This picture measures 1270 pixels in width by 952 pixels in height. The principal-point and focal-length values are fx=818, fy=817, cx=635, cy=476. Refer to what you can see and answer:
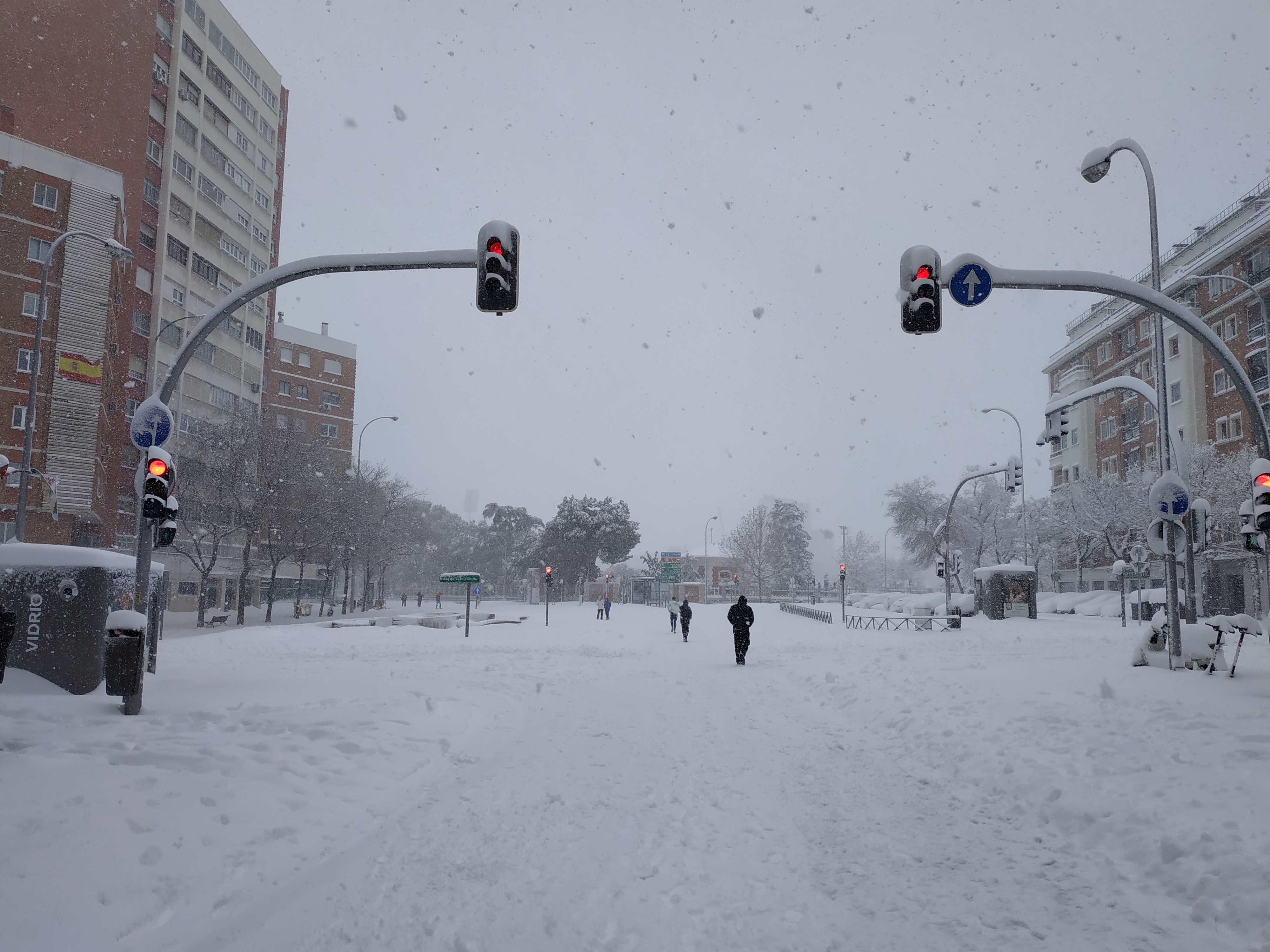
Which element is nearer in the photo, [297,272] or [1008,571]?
[297,272]

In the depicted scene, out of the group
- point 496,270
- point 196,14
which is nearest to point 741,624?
point 496,270

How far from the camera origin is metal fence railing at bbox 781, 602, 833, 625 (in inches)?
1543

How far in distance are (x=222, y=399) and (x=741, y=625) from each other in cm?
4566

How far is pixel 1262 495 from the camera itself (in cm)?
1080

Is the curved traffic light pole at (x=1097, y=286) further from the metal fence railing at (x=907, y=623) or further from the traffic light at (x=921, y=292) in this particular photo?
the metal fence railing at (x=907, y=623)

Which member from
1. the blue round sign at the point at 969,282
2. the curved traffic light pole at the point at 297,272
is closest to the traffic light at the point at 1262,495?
the blue round sign at the point at 969,282

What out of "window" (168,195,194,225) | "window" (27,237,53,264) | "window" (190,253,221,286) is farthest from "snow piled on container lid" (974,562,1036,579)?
"window" (168,195,194,225)

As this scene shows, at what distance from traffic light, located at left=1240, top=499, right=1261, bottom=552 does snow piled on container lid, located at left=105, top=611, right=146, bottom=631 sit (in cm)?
1434

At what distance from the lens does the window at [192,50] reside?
5012 cm

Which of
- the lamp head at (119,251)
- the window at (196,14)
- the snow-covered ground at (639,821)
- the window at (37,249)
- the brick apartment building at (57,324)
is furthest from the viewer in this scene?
the window at (196,14)

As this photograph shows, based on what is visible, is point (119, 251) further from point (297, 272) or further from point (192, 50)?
point (192, 50)

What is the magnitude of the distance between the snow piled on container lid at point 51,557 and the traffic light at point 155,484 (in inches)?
34.1

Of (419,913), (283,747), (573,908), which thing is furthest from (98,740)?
(573,908)

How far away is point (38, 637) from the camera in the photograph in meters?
9.59
